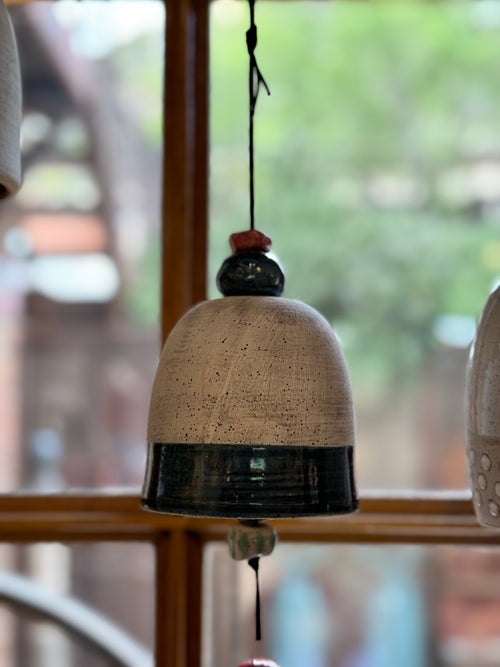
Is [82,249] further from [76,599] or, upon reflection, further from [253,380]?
[253,380]

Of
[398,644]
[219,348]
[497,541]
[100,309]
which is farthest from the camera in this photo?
[100,309]

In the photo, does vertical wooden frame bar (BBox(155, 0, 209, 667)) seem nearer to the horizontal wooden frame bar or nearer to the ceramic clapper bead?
the horizontal wooden frame bar

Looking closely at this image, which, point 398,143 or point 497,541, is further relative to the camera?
point 398,143

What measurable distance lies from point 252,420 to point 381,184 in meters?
0.84

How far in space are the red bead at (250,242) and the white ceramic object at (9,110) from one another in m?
0.25

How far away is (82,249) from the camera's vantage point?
166 cm

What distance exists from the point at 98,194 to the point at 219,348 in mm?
887

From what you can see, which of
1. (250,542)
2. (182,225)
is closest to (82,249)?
(182,225)

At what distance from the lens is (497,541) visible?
4.71 feet

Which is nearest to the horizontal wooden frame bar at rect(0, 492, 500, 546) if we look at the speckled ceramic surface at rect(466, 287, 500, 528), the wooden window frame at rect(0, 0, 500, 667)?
the wooden window frame at rect(0, 0, 500, 667)

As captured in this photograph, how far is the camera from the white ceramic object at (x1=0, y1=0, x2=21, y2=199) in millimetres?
884

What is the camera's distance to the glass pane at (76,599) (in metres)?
1.55

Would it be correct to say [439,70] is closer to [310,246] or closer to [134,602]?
[310,246]

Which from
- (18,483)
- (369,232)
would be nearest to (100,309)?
(18,483)
